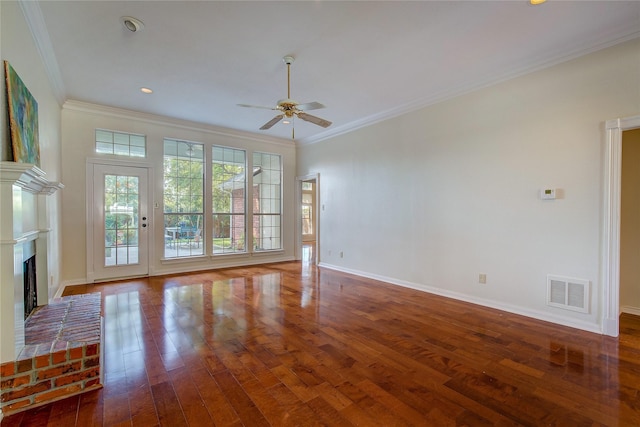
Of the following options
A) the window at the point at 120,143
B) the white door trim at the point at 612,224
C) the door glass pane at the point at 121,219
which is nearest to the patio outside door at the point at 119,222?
the door glass pane at the point at 121,219

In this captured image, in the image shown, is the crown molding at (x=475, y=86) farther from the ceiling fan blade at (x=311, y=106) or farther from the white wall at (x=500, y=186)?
the ceiling fan blade at (x=311, y=106)

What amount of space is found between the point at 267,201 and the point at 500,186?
16.2 feet

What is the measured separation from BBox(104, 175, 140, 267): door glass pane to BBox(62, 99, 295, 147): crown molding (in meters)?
1.09

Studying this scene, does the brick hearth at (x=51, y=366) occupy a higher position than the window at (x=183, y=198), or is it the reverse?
the window at (x=183, y=198)

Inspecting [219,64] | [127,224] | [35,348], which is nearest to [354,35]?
[219,64]

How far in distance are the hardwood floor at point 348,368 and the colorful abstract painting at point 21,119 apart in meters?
1.81

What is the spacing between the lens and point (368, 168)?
5582 mm

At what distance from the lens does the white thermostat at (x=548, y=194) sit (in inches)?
130

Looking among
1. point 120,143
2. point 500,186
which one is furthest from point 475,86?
point 120,143

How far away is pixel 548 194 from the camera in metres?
3.33

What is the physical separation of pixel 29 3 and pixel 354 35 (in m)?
2.79

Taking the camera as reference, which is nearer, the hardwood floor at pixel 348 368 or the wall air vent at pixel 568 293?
the hardwood floor at pixel 348 368

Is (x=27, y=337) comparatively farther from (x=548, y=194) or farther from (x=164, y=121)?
(x=548, y=194)

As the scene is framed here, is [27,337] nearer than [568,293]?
Yes
